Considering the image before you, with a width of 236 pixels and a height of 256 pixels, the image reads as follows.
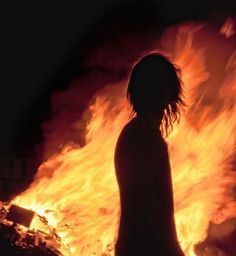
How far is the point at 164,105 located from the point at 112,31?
4.37 m

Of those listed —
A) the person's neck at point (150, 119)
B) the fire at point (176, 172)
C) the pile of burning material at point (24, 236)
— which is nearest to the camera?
the person's neck at point (150, 119)

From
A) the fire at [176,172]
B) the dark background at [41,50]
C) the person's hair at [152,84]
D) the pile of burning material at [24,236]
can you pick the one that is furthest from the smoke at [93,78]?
the person's hair at [152,84]

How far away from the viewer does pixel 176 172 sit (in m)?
5.97

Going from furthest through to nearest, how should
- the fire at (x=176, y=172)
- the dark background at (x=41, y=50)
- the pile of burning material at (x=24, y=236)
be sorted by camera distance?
1. the dark background at (x=41, y=50)
2. the fire at (x=176, y=172)
3. the pile of burning material at (x=24, y=236)

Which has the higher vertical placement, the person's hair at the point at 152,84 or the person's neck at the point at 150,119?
the person's hair at the point at 152,84

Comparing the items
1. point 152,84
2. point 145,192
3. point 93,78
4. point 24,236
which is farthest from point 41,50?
point 145,192

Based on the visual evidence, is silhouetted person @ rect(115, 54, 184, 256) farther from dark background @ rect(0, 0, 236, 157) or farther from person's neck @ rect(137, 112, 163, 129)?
dark background @ rect(0, 0, 236, 157)

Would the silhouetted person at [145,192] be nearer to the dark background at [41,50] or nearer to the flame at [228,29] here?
the flame at [228,29]

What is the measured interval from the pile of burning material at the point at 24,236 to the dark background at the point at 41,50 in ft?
10.6

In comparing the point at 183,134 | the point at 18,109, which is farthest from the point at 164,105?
the point at 18,109

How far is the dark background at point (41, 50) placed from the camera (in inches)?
341

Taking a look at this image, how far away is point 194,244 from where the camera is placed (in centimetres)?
598

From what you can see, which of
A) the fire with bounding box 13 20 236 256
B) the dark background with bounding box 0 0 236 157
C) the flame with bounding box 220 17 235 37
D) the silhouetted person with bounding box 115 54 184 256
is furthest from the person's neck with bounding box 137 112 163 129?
the dark background with bounding box 0 0 236 157

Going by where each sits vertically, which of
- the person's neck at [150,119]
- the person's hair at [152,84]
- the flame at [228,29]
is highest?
the flame at [228,29]
